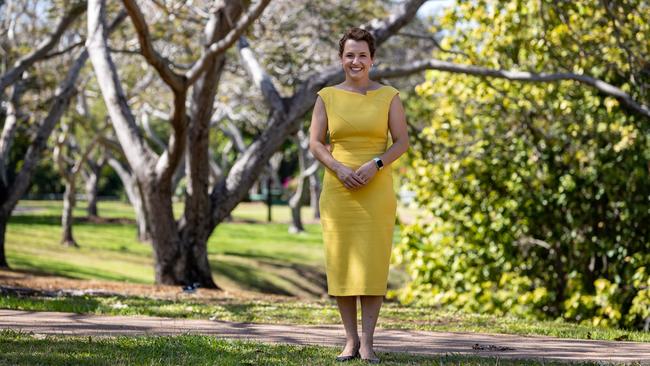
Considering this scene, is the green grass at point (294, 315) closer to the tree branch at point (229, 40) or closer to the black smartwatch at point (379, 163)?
the black smartwatch at point (379, 163)

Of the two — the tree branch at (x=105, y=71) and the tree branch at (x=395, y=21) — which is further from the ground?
the tree branch at (x=395, y=21)

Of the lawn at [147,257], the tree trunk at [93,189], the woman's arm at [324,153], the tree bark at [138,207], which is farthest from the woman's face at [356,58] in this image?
Result: the tree trunk at [93,189]

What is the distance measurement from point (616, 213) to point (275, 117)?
530 centimetres

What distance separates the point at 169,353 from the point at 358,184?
5.48 ft

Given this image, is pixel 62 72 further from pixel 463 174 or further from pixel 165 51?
pixel 463 174

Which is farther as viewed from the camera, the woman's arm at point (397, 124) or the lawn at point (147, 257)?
the lawn at point (147, 257)

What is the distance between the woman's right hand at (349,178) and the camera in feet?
21.7

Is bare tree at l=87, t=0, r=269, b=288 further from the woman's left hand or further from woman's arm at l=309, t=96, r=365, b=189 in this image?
the woman's left hand

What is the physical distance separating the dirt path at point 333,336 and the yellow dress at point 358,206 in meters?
1.00

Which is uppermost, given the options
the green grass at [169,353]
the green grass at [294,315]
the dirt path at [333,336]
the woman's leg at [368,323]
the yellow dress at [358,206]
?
the yellow dress at [358,206]

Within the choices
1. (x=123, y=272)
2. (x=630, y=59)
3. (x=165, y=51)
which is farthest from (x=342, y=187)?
(x=165, y=51)

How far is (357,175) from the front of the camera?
21.7 feet

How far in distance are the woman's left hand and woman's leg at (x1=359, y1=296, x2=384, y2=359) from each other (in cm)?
80

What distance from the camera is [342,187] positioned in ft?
22.1
